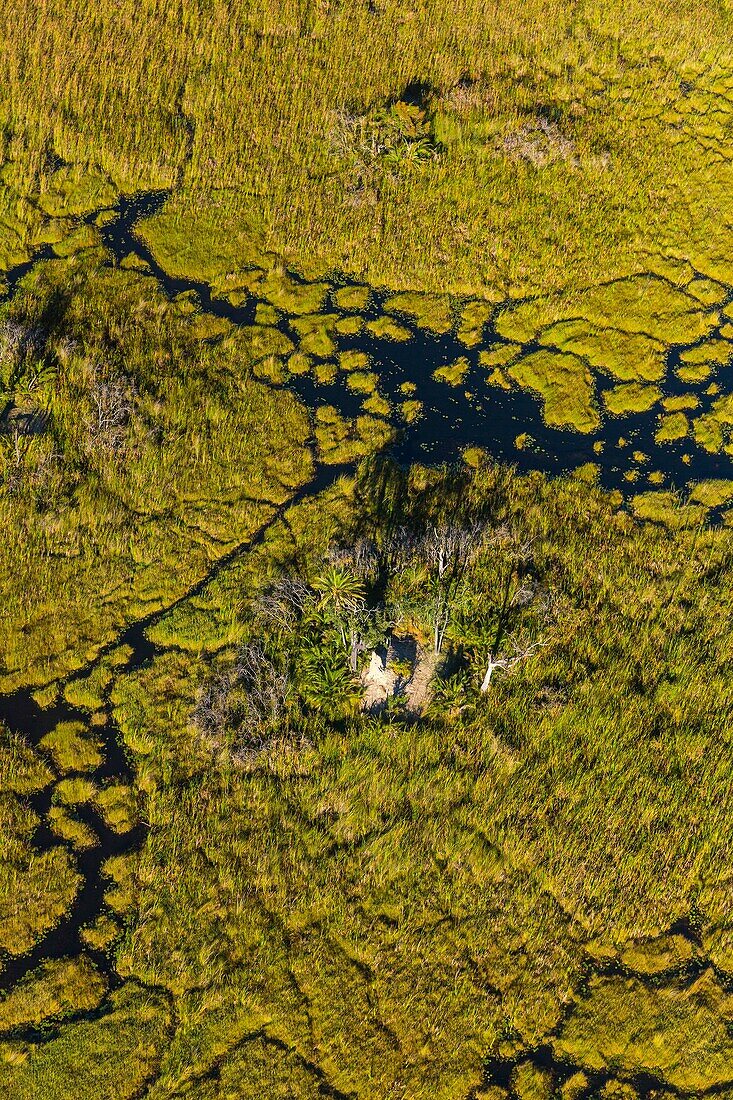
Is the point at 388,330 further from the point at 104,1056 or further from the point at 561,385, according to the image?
the point at 104,1056

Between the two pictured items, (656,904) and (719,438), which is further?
(719,438)

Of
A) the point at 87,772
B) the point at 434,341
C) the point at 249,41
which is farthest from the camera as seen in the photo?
the point at 249,41

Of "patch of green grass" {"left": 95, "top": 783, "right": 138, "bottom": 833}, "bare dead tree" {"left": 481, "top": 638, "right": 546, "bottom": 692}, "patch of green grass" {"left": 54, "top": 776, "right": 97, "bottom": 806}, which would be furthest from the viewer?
"bare dead tree" {"left": 481, "top": 638, "right": 546, "bottom": 692}

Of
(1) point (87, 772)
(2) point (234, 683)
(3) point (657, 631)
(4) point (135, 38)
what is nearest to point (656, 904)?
(3) point (657, 631)

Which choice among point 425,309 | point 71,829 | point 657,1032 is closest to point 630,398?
point 425,309

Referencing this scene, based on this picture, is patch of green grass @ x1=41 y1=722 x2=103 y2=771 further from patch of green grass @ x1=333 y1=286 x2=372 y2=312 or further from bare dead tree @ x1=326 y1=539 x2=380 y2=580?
patch of green grass @ x1=333 y1=286 x2=372 y2=312

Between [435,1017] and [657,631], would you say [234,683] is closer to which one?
[435,1017]

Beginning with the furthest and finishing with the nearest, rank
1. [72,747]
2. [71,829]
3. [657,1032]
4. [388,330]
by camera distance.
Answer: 1. [388,330]
2. [72,747]
3. [71,829]
4. [657,1032]

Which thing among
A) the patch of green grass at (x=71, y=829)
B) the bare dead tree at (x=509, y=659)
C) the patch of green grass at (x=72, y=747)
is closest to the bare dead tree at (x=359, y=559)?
the bare dead tree at (x=509, y=659)

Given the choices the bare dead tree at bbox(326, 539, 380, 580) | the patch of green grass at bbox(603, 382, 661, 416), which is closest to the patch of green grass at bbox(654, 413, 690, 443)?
the patch of green grass at bbox(603, 382, 661, 416)

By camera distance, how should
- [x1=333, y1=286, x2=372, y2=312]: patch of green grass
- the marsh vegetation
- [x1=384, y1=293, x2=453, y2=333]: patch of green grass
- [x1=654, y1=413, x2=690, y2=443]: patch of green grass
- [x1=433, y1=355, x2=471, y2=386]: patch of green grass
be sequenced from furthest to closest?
[x1=333, y1=286, x2=372, y2=312]: patch of green grass < [x1=384, y1=293, x2=453, y2=333]: patch of green grass < [x1=433, y1=355, x2=471, y2=386]: patch of green grass < [x1=654, y1=413, x2=690, y2=443]: patch of green grass < the marsh vegetation

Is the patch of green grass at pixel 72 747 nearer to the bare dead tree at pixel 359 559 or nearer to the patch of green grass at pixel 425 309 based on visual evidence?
the bare dead tree at pixel 359 559
